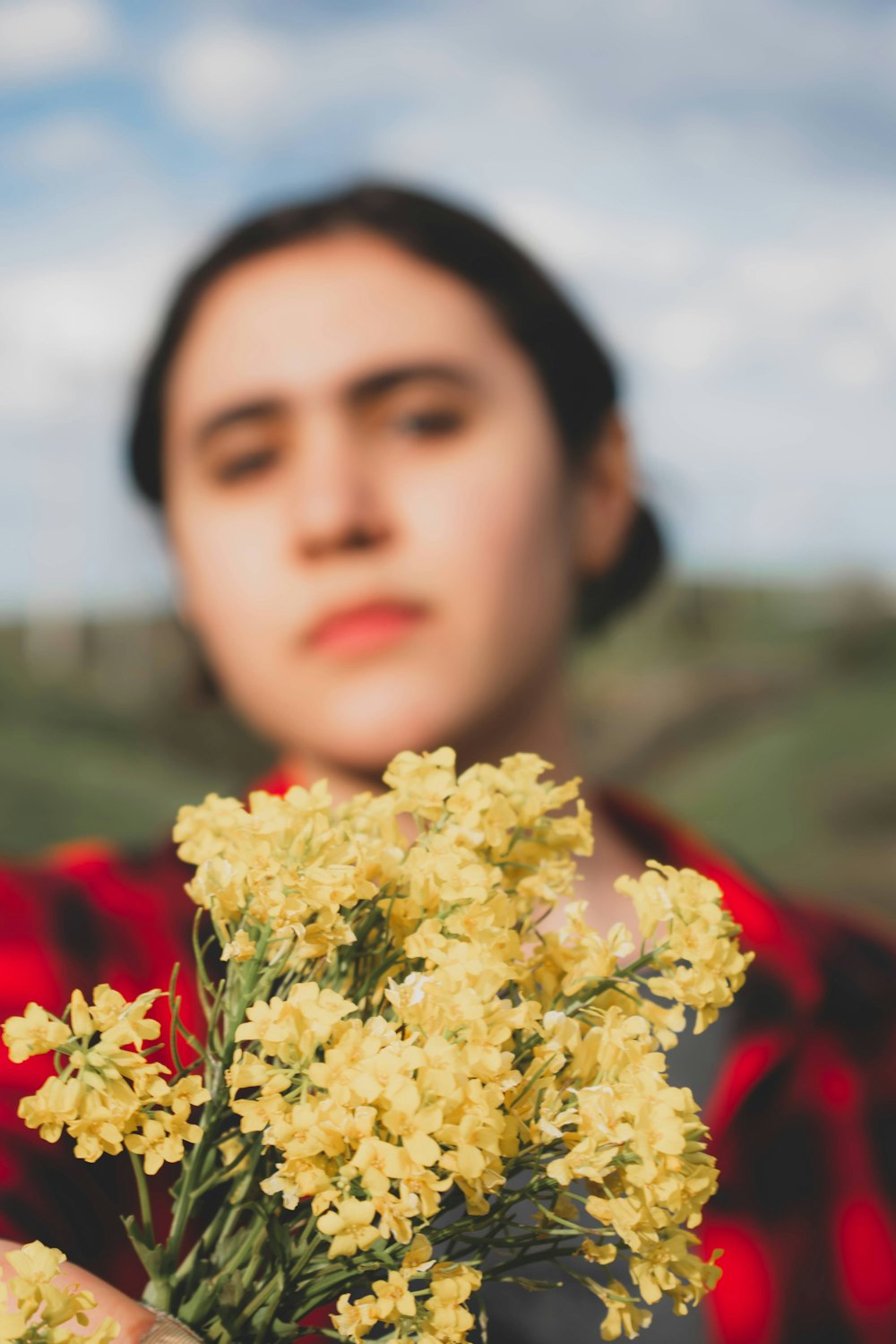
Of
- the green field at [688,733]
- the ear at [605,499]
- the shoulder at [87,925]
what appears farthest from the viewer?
the green field at [688,733]

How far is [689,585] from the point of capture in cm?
802

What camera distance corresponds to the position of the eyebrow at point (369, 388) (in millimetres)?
962

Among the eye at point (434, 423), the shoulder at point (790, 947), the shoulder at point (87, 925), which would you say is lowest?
the shoulder at point (87, 925)

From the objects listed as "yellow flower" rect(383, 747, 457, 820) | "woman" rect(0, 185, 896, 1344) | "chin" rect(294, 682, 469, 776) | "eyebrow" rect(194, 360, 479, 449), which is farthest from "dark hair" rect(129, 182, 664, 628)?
"yellow flower" rect(383, 747, 457, 820)

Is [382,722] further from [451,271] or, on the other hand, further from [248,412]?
[451,271]

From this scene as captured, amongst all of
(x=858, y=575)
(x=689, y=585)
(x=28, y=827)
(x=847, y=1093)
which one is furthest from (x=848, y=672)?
(x=847, y=1093)

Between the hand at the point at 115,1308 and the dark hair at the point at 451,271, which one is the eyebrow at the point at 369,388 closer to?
the dark hair at the point at 451,271

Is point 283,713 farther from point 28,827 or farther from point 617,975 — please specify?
point 28,827

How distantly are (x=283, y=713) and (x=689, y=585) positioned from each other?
7329mm

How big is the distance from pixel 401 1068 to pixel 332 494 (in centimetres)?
67

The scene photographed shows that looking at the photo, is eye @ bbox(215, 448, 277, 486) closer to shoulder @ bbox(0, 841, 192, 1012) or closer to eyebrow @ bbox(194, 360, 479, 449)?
eyebrow @ bbox(194, 360, 479, 449)

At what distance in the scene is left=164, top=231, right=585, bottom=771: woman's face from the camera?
93 cm

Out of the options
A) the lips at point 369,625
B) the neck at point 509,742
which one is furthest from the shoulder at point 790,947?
the lips at point 369,625

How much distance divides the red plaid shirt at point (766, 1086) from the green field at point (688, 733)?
233 cm
